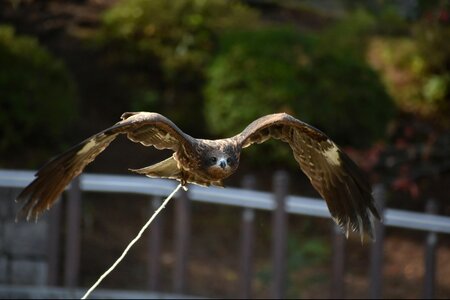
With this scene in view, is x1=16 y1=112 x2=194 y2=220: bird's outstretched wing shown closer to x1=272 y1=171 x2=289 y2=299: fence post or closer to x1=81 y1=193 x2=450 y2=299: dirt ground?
x1=272 y1=171 x2=289 y2=299: fence post

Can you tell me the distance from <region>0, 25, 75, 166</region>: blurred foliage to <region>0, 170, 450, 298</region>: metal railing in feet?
6.97

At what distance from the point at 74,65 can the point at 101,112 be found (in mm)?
679

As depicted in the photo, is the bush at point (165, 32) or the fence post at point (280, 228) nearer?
the fence post at point (280, 228)

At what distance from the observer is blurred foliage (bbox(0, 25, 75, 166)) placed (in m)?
10.0

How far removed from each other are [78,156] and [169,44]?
6520 millimetres

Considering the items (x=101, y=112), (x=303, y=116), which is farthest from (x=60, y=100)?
(x=303, y=116)

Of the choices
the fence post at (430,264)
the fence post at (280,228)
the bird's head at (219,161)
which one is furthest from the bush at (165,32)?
the bird's head at (219,161)

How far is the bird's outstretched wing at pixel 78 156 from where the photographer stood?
16.0 ft

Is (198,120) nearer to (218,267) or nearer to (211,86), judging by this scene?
(211,86)

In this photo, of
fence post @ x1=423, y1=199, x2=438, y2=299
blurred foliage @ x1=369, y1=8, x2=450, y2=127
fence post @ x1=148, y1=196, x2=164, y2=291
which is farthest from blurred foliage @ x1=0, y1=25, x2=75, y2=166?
fence post @ x1=423, y1=199, x2=438, y2=299

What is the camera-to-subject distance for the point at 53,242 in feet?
26.2

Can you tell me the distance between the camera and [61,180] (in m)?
5.19

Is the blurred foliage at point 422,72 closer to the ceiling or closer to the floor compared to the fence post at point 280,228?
closer to the ceiling

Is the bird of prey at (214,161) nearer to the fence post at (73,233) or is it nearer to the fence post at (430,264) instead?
the fence post at (430,264)
